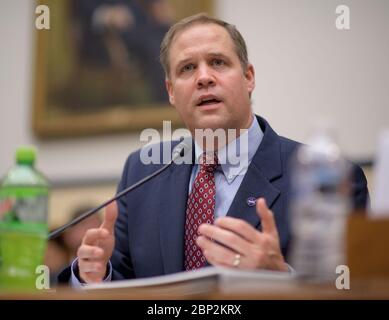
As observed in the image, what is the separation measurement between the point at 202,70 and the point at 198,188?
41 centimetres

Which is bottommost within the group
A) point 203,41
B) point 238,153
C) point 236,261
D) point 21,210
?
point 236,261

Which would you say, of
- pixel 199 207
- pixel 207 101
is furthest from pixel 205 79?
pixel 199 207

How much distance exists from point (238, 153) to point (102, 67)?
3214 millimetres

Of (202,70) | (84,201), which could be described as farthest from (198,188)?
(84,201)

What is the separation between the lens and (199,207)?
2.66 metres

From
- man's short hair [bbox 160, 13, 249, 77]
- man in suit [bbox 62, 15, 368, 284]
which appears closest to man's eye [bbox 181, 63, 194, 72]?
man in suit [bbox 62, 15, 368, 284]

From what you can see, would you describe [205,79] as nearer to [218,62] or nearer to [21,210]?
[218,62]

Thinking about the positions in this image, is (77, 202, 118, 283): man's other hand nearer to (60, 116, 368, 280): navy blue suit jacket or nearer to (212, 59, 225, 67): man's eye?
(60, 116, 368, 280): navy blue suit jacket

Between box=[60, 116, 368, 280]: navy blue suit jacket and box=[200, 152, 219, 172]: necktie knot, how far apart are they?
0.21 ft

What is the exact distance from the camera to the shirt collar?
276 cm

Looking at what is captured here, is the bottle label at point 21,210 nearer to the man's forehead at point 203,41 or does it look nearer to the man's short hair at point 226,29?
the man's forehead at point 203,41

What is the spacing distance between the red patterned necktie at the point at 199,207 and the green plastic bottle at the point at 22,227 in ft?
2.19

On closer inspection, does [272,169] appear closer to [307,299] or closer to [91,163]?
[307,299]

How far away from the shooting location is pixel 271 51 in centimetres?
511
